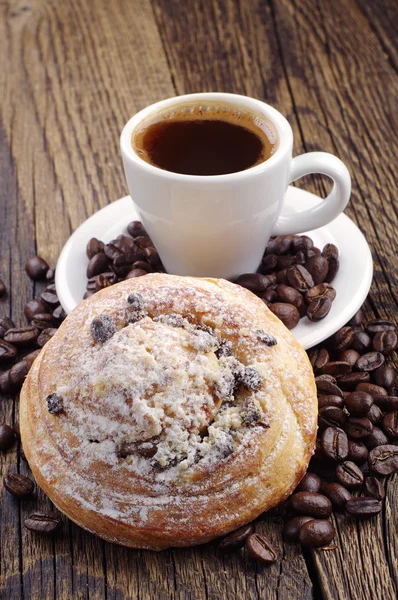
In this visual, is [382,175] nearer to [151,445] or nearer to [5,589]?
[151,445]

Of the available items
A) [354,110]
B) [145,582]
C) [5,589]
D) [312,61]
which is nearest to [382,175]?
[354,110]

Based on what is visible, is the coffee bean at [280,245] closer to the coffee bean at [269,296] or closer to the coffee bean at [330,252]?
the coffee bean at [330,252]

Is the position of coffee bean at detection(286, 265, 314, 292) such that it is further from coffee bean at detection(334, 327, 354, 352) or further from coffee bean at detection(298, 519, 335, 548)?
coffee bean at detection(298, 519, 335, 548)

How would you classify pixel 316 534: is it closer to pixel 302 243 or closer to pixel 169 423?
pixel 169 423

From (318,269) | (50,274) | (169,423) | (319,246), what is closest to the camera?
(169,423)

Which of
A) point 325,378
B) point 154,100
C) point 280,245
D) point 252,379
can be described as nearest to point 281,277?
point 280,245

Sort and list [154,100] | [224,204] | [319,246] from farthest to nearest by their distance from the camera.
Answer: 1. [154,100]
2. [319,246]
3. [224,204]
